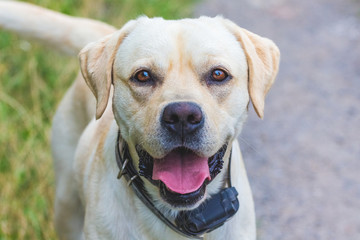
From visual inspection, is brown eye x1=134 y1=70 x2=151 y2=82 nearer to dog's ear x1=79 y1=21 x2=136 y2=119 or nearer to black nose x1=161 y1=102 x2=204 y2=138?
dog's ear x1=79 y1=21 x2=136 y2=119

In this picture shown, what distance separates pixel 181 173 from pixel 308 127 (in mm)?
3224

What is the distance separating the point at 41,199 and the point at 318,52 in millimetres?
4041

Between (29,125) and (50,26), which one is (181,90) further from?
(29,125)

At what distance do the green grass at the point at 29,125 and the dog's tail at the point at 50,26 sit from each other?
3.71ft

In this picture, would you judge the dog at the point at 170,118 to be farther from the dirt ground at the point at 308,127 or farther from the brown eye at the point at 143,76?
the dirt ground at the point at 308,127

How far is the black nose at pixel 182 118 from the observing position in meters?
2.52

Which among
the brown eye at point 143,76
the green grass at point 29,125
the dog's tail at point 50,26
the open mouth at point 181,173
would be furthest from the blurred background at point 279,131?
the brown eye at point 143,76

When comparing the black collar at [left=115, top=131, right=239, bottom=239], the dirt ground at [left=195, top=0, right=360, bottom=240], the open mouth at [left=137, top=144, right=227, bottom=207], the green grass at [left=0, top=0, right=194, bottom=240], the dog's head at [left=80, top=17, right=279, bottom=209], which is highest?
the dog's head at [left=80, top=17, right=279, bottom=209]

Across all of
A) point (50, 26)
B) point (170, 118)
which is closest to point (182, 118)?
point (170, 118)

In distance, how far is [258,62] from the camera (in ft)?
9.58

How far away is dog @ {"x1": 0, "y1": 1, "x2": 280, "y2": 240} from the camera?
2643mm

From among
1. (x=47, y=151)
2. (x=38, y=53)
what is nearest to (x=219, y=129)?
(x=47, y=151)

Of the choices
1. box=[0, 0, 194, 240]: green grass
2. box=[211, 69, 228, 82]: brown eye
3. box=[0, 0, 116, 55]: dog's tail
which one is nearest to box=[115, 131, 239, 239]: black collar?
box=[211, 69, 228, 82]: brown eye

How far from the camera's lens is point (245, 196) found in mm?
3059
